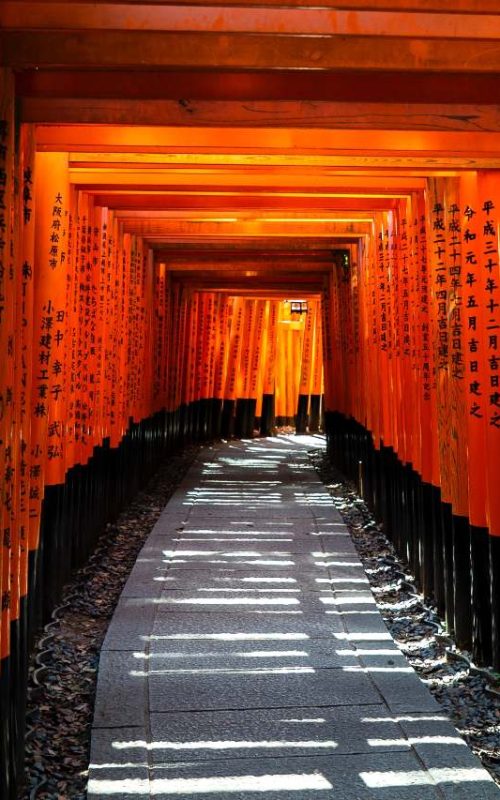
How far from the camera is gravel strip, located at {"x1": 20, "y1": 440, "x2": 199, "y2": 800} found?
3.41m

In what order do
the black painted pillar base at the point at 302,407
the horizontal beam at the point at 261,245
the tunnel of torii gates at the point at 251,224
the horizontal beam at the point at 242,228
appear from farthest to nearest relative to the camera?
1. the black painted pillar base at the point at 302,407
2. the horizontal beam at the point at 261,245
3. the horizontal beam at the point at 242,228
4. the tunnel of torii gates at the point at 251,224

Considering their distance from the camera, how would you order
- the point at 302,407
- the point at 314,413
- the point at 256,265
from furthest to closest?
the point at 314,413 → the point at 302,407 → the point at 256,265

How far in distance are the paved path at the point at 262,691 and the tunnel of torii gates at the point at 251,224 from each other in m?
0.52

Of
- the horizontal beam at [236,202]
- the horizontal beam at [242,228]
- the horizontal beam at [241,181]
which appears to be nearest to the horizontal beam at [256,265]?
the horizontal beam at [242,228]

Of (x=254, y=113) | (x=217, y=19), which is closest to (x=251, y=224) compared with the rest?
(x=254, y=113)

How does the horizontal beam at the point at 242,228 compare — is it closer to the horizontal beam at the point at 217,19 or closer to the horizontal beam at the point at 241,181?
the horizontal beam at the point at 241,181

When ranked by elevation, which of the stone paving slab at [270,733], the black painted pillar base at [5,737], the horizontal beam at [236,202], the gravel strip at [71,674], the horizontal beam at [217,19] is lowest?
the gravel strip at [71,674]

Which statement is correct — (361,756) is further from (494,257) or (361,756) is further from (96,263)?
(96,263)

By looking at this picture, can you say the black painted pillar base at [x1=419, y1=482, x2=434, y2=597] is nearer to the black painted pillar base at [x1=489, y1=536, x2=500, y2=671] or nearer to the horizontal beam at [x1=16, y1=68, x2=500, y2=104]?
the black painted pillar base at [x1=489, y1=536, x2=500, y2=671]

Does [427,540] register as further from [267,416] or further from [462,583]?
[267,416]

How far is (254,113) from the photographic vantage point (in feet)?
11.6

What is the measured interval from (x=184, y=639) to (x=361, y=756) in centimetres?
171

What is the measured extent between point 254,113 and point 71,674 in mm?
3024

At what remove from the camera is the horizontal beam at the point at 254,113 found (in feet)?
11.6
